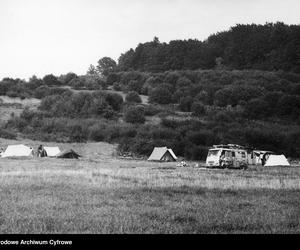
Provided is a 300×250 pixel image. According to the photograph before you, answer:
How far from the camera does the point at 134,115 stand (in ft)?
307

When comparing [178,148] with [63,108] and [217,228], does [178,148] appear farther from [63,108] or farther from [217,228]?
[217,228]

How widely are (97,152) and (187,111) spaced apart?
42.1m

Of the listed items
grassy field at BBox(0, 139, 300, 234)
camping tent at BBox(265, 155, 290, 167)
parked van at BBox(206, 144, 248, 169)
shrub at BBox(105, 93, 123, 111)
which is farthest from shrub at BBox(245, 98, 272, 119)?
grassy field at BBox(0, 139, 300, 234)

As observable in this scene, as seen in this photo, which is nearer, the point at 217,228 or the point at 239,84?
the point at 217,228

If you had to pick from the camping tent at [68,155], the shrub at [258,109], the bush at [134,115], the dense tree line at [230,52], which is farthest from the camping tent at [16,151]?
the dense tree line at [230,52]

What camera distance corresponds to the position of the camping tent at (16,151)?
2207 inches

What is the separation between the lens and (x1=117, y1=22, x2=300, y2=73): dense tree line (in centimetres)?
11950

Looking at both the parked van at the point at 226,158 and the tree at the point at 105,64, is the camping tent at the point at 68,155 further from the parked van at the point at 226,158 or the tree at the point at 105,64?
the tree at the point at 105,64

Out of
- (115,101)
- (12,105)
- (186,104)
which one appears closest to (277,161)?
(186,104)

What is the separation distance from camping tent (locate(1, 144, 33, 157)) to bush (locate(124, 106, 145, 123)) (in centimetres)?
3672

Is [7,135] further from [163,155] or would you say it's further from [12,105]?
[12,105]

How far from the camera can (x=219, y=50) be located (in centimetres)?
14662

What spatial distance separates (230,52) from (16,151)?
313 ft
